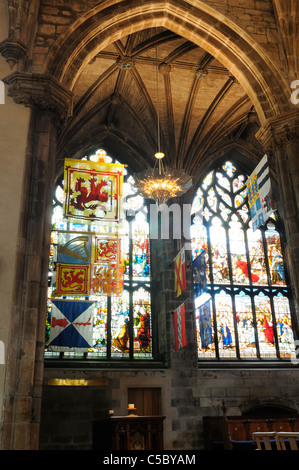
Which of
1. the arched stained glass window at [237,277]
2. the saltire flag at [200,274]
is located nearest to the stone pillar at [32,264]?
the saltire flag at [200,274]

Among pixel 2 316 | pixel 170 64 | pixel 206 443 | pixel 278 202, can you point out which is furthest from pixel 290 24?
pixel 206 443

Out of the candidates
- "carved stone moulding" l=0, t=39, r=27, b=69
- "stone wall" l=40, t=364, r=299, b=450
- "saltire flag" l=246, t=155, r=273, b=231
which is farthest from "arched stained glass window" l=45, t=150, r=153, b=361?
"carved stone moulding" l=0, t=39, r=27, b=69

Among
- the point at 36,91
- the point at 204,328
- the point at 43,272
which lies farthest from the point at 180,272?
the point at 36,91

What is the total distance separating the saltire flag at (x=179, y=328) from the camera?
34.4 ft

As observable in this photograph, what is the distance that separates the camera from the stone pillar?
6105 mm

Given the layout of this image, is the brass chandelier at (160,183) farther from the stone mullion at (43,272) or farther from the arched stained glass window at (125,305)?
the stone mullion at (43,272)

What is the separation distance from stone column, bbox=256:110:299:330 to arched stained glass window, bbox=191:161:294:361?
3.92 metres

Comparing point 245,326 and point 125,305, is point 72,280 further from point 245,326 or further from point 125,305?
point 245,326

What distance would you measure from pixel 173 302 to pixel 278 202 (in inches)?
197

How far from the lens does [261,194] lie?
9320 millimetres

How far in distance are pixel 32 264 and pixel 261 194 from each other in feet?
15.6

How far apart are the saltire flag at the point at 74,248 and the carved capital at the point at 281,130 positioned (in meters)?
4.61
